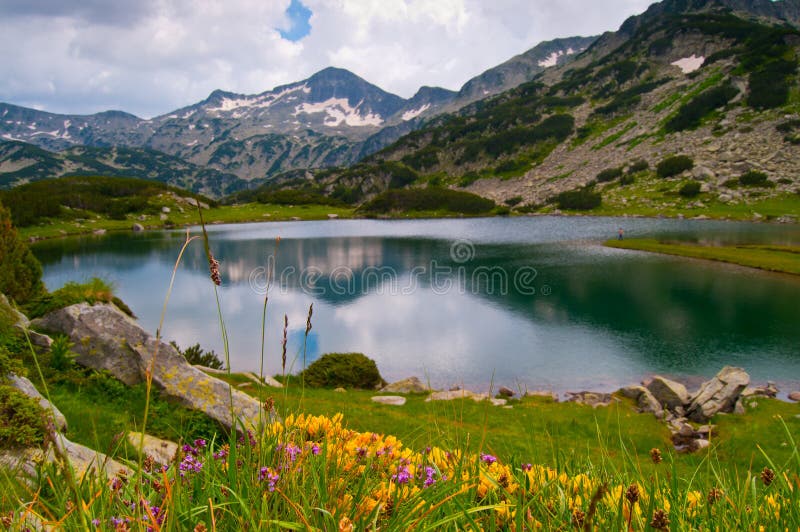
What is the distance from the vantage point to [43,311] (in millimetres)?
11211

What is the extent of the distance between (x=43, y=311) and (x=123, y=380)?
3614 mm

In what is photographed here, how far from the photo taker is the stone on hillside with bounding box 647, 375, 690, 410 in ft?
56.9

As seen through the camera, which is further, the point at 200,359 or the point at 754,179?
the point at 754,179

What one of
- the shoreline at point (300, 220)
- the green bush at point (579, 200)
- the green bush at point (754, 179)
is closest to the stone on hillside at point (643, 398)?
the shoreline at point (300, 220)

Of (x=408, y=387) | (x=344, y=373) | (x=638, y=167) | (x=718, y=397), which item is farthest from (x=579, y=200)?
(x=344, y=373)

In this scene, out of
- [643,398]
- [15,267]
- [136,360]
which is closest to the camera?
[136,360]

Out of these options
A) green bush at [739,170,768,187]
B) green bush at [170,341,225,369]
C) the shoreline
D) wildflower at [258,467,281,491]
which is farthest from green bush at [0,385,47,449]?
green bush at [739,170,768,187]

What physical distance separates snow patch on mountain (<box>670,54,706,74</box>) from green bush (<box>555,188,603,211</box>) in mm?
100232

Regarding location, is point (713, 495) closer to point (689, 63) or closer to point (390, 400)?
point (390, 400)

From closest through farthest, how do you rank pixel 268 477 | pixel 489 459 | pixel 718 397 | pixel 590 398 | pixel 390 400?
pixel 268 477 → pixel 489 459 → pixel 718 397 → pixel 390 400 → pixel 590 398

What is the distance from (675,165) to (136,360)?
137m

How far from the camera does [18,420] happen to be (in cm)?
534

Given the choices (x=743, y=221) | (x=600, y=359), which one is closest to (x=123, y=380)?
(x=600, y=359)

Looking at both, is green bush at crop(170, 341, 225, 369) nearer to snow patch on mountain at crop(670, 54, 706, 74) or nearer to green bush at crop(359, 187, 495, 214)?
green bush at crop(359, 187, 495, 214)
